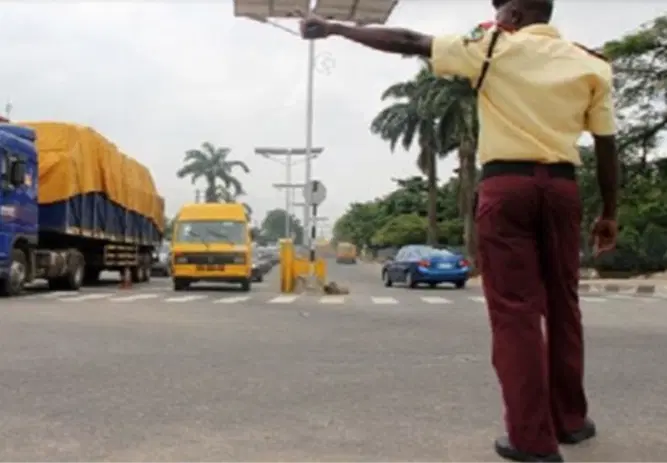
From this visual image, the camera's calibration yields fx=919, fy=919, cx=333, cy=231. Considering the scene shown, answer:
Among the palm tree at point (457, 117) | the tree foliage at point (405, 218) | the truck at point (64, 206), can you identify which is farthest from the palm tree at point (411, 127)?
the truck at point (64, 206)

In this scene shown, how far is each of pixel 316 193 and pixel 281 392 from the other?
723 inches

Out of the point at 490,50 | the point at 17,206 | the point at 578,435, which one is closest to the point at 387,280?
the point at 17,206

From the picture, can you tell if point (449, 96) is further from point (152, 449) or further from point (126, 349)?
point (152, 449)

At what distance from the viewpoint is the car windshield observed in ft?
77.4

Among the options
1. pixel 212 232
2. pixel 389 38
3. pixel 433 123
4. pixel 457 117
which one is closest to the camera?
pixel 389 38

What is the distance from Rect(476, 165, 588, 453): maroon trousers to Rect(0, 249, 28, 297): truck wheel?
14.7 meters

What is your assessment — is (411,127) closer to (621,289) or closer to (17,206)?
(621,289)

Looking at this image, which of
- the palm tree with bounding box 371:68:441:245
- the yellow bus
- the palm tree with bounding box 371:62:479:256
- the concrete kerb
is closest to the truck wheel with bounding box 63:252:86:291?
the yellow bus

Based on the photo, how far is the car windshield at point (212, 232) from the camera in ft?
77.4

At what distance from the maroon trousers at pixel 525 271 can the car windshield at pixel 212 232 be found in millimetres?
19866

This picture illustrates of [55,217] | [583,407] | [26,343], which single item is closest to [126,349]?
[26,343]

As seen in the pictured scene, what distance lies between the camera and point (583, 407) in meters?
4.25

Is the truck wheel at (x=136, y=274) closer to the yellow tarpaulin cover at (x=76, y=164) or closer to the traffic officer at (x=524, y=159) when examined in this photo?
the yellow tarpaulin cover at (x=76, y=164)

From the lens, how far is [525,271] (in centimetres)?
387
